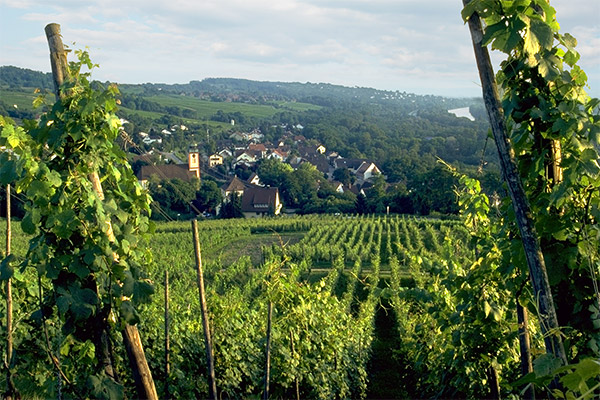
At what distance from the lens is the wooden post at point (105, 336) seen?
351cm

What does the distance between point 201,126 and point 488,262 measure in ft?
343

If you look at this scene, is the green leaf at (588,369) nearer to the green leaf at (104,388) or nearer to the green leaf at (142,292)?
the green leaf at (142,292)

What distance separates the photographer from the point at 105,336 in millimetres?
3516

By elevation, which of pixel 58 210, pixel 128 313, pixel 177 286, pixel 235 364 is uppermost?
pixel 58 210

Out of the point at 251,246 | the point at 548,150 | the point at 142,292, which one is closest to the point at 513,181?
the point at 548,150

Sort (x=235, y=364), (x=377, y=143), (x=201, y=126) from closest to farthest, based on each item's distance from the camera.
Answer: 1. (x=235, y=364)
2. (x=377, y=143)
3. (x=201, y=126)

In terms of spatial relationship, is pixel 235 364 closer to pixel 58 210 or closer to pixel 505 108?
pixel 58 210

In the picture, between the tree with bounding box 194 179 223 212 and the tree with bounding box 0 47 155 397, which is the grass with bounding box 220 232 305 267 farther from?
the tree with bounding box 0 47 155 397

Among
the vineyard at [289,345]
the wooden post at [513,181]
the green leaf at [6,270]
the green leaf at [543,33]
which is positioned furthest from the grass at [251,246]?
the green leaf at [543,33]

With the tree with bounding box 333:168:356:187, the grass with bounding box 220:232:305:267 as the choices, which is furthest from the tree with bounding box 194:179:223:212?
the tree with bounding box 333:168:356:187

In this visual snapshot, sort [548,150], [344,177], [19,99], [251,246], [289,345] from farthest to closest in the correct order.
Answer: [19,99] < [344,177] < [251,246] < [289,345] < [548,150]

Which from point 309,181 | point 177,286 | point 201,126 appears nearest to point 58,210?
point 177,286

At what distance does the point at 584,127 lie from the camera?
2.60 m

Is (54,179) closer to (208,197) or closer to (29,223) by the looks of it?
(29,223)
